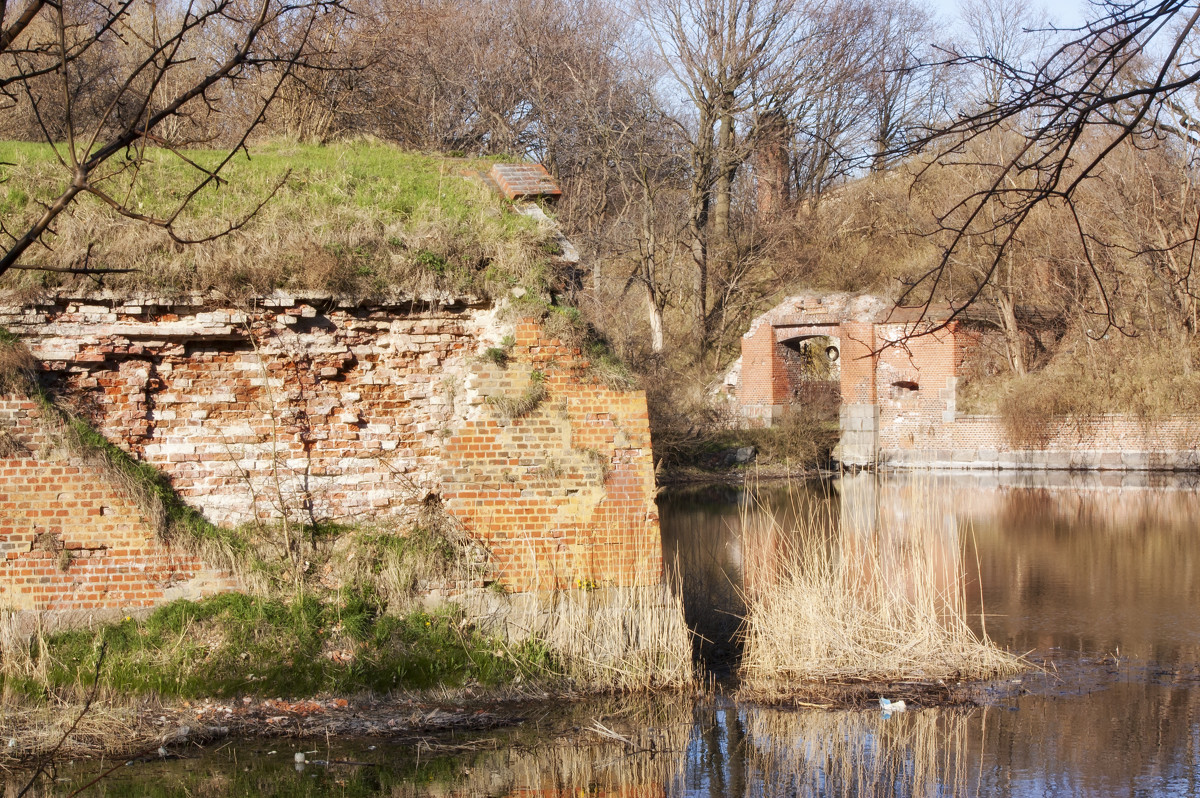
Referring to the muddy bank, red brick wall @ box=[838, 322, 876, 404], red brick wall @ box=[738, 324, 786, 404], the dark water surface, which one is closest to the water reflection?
the dark water surface

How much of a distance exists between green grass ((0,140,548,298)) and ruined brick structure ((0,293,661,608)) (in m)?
0.18

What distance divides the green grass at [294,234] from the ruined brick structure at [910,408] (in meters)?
15.8

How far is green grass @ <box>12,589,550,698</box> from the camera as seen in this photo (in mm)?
6484

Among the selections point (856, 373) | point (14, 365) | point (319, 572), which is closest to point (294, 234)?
point (14, 365)

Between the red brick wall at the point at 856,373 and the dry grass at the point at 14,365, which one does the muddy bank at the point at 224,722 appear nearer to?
the dry grass at the point at 14,365

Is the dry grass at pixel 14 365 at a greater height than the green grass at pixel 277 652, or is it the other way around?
the dry grass at pixel 14 365

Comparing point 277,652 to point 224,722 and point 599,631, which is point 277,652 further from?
point 599,631

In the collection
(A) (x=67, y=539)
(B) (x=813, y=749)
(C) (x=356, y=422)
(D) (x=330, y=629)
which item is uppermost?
(C) (x=356, y=422)

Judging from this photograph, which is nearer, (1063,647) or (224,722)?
(224,722)

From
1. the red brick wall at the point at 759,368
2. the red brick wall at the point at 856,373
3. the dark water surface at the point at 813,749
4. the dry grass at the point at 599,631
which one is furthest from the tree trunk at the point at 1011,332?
the dry grass at the point at 599,631

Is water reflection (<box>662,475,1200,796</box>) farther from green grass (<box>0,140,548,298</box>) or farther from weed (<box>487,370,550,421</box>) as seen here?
green grass (<box>0,140,548,298</box>)

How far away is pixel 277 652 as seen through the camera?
21.8 feet

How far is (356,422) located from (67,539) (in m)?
2.03

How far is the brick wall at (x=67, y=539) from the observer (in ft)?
22.0
